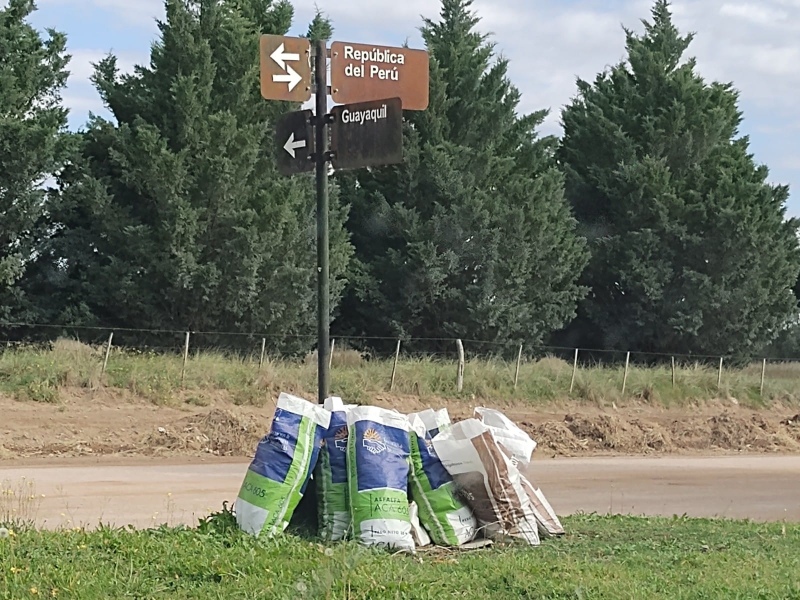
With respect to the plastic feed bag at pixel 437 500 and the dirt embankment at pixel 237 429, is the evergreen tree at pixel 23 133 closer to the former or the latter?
the dirt embankment at pixel 237 429

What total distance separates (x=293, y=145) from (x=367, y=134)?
643 millimetres

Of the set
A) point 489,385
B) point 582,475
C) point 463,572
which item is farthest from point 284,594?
point 489,385

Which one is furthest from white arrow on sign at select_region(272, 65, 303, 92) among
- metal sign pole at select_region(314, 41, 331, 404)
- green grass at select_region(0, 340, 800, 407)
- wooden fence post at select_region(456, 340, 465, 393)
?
wooden fence post at select_region(456, 340, 465, 393)

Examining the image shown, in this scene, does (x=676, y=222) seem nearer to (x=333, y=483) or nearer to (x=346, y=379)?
(x=346, y=379)

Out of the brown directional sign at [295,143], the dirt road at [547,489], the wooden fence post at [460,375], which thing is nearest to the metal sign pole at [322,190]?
the brown directional sign at [295,143]

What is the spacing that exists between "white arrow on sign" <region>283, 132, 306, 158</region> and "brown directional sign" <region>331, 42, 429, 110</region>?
49cm

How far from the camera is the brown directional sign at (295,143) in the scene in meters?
8.38

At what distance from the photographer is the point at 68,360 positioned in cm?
2141

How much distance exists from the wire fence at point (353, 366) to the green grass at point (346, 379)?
0.03 metres

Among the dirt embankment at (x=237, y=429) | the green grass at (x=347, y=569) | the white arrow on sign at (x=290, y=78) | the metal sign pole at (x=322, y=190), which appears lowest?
the dirt embankment at (x=237, y=429)

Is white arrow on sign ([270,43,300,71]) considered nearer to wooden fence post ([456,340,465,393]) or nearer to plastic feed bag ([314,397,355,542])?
plastic feed bag ([314,397,355,542])

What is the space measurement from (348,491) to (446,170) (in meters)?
26.0

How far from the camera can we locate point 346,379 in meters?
23.8

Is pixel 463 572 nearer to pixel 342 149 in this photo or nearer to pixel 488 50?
pixel 342 149
